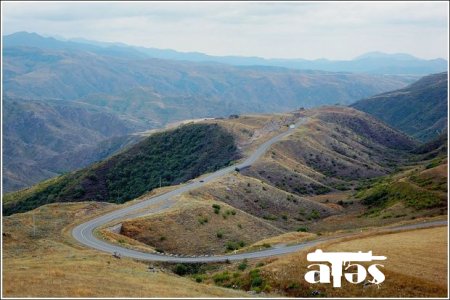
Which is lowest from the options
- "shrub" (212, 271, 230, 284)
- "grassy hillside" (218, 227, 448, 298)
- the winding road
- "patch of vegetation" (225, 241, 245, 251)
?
"patch of vegetation" (225, 241, 245, 251)

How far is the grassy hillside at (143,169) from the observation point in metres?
122

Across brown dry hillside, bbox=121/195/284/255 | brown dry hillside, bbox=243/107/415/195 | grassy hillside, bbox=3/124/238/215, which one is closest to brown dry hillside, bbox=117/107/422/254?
brown dry hillside, bbox=243/107/415/195

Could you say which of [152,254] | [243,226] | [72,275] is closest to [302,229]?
[243,226]

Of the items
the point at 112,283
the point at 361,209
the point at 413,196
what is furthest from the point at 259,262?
the point at 361,209

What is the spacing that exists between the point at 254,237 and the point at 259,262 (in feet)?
71.2

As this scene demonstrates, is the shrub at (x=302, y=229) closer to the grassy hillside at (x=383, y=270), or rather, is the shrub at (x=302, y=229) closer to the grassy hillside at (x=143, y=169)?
the grassy hillside at (x=383, y=270)

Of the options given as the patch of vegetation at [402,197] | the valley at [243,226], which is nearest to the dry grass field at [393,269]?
the valley at [243,226]

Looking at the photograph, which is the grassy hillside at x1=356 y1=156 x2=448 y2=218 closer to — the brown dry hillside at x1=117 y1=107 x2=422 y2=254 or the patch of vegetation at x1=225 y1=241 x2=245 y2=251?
the brown dry hillside at x1=117 y1=107 x2=422 y2=254

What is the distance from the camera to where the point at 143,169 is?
434 ft

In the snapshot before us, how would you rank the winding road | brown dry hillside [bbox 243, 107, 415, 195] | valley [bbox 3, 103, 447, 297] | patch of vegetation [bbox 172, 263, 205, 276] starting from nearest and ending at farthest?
valley [bbox 3, 103, 447, 297] → patch of vegetation [bbox 172, 263, 205, 276] → the winding road → brown dry hillside [bbox 243, 107, 415, 195]

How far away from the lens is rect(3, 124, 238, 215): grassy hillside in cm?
12175

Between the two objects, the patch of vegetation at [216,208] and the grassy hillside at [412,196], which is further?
the grassy hillside at [412,196]

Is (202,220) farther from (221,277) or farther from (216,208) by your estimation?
(221,277)

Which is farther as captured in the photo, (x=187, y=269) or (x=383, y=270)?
(x=187, y=269)
